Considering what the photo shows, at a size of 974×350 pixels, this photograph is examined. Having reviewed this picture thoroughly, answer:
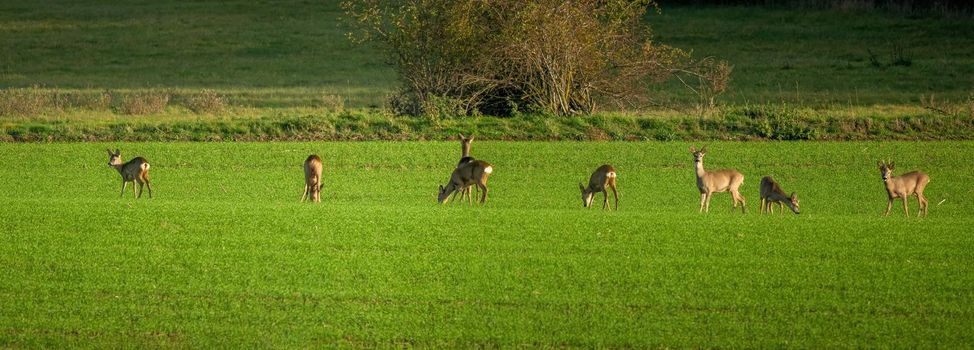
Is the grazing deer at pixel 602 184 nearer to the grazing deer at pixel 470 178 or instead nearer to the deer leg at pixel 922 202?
the grazing deer at pixel 470 178

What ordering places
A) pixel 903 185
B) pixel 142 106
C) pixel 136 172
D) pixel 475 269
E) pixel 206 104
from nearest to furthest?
pixel 475 269
pixel 903 185
pixel 136 172
pixel 142 106
pixel 206 104

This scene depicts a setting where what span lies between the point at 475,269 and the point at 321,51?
48.3 m

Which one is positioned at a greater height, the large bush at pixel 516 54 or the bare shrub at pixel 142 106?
the large bush at pixel 516 54

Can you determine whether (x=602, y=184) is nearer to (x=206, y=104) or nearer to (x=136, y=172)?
(x=136, y=172)

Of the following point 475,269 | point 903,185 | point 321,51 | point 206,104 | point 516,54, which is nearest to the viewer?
point 475,269

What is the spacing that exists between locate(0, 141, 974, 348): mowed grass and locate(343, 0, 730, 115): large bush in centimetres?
978

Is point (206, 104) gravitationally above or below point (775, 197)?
above

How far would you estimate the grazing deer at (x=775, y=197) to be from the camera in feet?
70.9

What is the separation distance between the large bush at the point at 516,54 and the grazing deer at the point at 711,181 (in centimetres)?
1222

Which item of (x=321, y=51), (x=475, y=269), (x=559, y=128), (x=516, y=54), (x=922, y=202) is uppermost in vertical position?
(x=321, y=51)

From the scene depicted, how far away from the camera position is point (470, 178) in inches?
886

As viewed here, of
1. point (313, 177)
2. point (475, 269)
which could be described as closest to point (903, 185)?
point (313, 177)

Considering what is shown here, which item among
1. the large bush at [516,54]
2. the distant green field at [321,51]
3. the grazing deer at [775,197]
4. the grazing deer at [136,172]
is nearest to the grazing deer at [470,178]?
the grazing deer at [775,197]

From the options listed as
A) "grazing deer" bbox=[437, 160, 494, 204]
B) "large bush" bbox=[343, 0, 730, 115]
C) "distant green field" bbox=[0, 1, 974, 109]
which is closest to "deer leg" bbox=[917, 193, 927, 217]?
"grazing deer" bbox=[437, 160, 494, 204]
